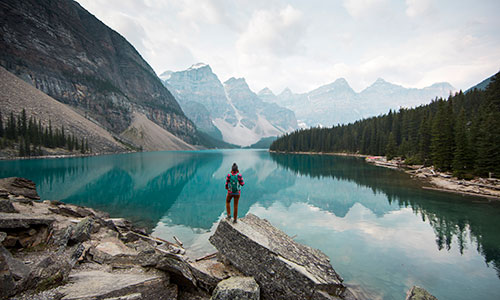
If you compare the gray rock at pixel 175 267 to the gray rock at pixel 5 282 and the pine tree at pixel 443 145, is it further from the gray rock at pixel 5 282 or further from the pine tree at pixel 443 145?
the pine tree at pixel 443 145

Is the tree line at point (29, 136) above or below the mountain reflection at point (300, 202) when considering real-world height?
above

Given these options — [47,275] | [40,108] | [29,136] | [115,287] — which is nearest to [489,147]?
[115,287]

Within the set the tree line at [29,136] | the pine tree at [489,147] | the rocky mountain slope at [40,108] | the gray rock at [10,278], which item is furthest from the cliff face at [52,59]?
the pine tree at [489,147]

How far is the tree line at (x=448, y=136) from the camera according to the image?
33.2 m

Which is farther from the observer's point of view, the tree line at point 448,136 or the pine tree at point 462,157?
the pine tree at point 462,157

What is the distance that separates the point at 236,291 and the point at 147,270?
353 cm

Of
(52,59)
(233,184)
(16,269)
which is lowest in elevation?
(16,269)

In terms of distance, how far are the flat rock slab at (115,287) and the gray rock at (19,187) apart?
683 inches

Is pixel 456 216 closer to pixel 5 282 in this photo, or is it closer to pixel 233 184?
pixel 233 184

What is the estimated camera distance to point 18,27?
511 ft

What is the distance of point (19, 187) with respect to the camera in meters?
18.5

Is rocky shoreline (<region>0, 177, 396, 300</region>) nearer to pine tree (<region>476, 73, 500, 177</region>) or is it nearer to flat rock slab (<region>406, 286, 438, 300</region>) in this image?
flat rock slab (<region>406, 286, 438, 300</region>)

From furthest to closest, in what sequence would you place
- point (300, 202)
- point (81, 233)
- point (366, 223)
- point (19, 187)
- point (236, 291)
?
point (300, 202)
point (366, 223)
point (19, 187)
point (81, 233)
point (236, 291)

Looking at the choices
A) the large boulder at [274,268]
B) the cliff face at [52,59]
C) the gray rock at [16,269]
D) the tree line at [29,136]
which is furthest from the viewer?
the cliff face at [52,59]
